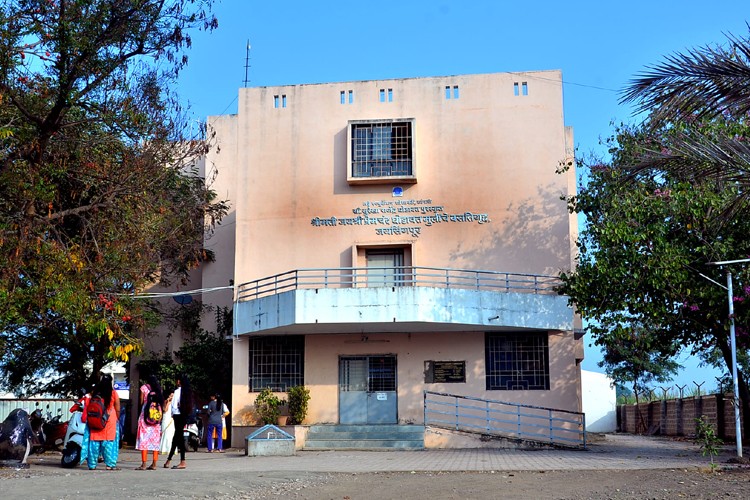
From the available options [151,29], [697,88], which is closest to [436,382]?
[151,29]

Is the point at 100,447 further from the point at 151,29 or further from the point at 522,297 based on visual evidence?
the point at 522,297

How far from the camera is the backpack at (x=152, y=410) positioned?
14.9 m

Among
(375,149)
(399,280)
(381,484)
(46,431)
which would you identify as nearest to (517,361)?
(399,280)

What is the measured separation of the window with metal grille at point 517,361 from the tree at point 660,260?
2.98 meters

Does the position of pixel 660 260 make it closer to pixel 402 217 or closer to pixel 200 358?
pixel 402 217

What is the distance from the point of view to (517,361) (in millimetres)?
23859

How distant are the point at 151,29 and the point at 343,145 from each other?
10.8m

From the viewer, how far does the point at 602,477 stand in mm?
13648

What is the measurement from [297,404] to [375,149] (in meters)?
7.40

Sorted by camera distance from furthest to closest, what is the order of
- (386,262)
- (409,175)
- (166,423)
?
1. (386,262)
2. (409,175)
3. (166,423)

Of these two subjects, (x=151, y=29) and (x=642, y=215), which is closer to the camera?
(x=151, y=29)

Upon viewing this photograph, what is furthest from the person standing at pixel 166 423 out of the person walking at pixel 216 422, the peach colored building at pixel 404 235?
the peach colored building at pixel 404 235

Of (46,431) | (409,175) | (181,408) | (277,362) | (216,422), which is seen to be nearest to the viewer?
(181,408)

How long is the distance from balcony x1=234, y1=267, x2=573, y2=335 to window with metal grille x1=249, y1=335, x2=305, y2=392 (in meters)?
0.69
